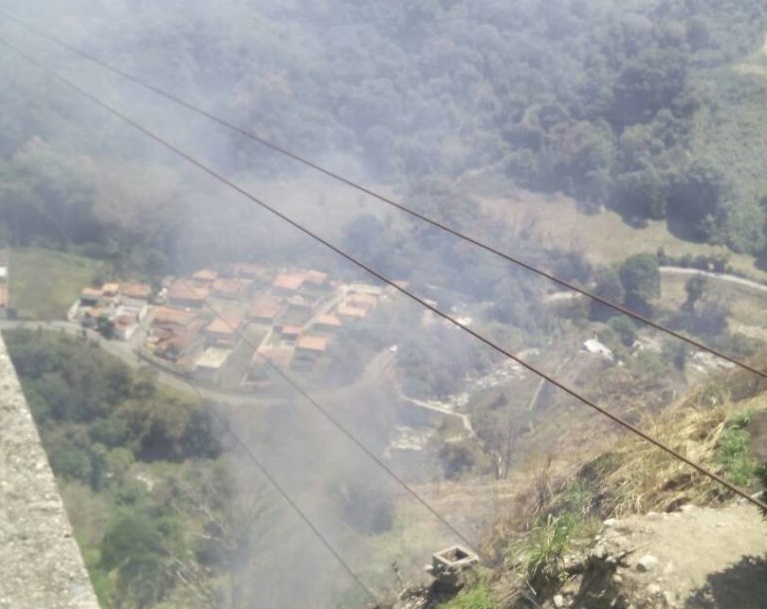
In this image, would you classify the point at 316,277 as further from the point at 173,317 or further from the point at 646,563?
the point at 646,563

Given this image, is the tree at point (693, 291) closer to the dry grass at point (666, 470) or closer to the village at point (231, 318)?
the village at point (231, 318)

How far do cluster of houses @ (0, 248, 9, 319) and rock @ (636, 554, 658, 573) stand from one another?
63.7 feet

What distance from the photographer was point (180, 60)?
3888 cm

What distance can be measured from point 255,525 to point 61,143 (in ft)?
68.6

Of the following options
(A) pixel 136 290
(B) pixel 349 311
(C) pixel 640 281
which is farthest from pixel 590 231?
(A) pixel 136 290

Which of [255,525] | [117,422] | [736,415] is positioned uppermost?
[736,415]

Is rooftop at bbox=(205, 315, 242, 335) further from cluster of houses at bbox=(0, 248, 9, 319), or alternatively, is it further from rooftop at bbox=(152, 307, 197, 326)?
cluster of houses at bbox=(0, 248, 9, 319)

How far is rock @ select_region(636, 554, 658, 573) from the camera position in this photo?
127 inches

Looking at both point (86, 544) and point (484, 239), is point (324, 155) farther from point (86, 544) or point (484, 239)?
point (86, 544)

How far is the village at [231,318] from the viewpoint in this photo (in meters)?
20.1

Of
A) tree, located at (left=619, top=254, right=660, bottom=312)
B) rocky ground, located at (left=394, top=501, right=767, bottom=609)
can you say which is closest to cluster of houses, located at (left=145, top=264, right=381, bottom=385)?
tree, located at (left=619, top=254, right=660, bottom=312)

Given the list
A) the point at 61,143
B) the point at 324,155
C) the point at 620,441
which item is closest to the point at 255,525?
the point at 620,441

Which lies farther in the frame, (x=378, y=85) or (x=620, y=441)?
(x=378, y=85)

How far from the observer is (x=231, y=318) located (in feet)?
71.8
